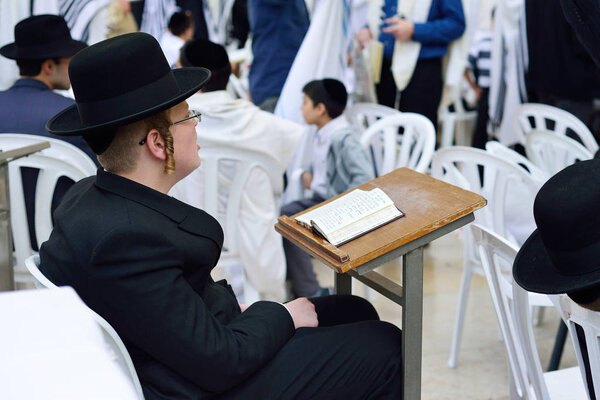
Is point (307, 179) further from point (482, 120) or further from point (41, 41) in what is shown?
point (482, 120)

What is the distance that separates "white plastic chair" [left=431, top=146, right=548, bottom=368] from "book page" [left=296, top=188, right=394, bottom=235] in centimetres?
80

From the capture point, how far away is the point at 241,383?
55.5 inches

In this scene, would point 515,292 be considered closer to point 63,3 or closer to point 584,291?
point 584,291

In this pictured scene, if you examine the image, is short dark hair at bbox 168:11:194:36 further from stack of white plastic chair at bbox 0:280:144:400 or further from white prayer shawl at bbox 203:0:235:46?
stack of white plastic chair at bbox 0:280:144:400

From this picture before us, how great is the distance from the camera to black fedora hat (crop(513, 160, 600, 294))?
1224 mm

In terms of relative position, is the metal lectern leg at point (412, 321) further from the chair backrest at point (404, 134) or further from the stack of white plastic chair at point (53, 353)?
the chair backrest at point (404, 134)

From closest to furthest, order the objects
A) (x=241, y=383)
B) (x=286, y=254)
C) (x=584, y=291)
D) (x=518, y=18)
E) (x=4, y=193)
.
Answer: (x=584, y=291) < (x=241, y=383) < (x=4, y=193) < (x=286, y=254) < (x=518, y=18)

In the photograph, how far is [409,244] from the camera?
146 centimetres

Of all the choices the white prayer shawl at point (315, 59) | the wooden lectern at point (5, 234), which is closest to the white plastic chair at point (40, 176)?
the wooden lectern at point (5, 234)

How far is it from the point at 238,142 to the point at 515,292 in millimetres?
1335

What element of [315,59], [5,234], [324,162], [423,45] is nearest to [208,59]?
[324,162]

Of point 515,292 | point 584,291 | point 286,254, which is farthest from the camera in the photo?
point 286,254

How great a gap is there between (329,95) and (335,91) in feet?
0.12

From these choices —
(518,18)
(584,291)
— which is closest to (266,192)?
(584,291)
